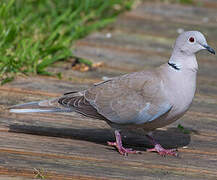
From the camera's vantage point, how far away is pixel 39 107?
4.02 meters

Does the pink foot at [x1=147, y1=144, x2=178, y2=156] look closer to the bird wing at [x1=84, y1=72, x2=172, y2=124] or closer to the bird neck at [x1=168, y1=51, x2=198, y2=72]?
the bird wing at [x1=84, y1=72, x2=172, y2=124]

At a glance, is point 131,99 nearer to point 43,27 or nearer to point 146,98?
point 146,98

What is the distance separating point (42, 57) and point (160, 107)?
2080 mm

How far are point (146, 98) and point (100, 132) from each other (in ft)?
1.94

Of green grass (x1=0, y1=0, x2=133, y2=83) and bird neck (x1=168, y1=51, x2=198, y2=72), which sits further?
green grass (x1=0, y1=0, x2=133, y2=83)

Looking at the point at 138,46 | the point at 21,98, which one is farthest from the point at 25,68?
the point at 138,46

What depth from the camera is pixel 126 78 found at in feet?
13.1

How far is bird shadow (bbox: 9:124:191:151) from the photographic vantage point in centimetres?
406

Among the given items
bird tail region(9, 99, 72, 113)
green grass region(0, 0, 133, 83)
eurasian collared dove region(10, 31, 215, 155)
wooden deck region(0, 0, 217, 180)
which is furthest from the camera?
green grass region(0, 0, 133, 83)

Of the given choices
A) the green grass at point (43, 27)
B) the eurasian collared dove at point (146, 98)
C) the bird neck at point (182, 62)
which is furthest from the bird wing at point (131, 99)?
the green grass at point (43, 27)

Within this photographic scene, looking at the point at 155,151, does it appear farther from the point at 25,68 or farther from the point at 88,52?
the point at 88,52

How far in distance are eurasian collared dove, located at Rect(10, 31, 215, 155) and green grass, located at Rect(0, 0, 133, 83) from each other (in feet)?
3.85

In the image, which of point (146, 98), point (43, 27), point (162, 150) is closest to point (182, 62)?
point (146, 98)

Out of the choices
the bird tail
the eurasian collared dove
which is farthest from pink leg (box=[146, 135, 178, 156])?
the bird tail
